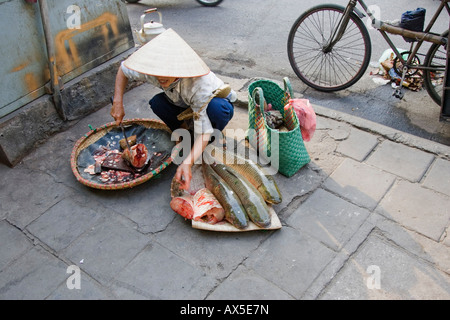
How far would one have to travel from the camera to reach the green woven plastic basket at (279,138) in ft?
9.80

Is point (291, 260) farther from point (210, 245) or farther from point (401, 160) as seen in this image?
point (401, 160)

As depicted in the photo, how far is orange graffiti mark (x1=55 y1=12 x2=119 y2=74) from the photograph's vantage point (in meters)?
3.49

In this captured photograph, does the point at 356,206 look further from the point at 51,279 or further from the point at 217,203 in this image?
the point at 51,279

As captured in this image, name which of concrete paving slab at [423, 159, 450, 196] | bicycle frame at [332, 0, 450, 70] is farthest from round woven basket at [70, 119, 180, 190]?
bicycle frame at [332, 0, 450, 70]

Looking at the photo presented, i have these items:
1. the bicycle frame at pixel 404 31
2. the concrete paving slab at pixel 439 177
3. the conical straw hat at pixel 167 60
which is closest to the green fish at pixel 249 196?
the conical straw hat at pixel 167 60

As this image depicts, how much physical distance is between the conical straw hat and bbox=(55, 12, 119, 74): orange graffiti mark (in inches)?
52.4

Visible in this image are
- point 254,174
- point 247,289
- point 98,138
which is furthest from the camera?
point 98,138

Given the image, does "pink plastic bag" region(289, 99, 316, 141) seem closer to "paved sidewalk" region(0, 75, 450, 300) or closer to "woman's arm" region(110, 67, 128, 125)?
"paved sidewalk" region(0, 75, 450, 300)

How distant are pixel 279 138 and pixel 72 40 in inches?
85.2

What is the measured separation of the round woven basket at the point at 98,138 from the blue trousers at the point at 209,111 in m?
0.22

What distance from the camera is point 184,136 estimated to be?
3.28 meters

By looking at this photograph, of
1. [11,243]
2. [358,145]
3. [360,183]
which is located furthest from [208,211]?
[358,145]

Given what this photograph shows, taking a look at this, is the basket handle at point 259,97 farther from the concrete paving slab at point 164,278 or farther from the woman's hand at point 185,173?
the concrete paving slab at point 164,278

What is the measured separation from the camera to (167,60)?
245 centimetres
